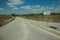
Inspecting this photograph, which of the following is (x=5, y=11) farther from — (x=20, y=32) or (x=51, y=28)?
(x=51, y=28)

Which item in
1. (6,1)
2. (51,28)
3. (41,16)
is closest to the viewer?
(6,1)

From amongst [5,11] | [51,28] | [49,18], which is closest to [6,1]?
[5,11]

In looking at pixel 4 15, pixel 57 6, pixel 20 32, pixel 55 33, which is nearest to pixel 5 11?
pixel 4 15

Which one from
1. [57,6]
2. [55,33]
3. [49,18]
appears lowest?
[55,33]

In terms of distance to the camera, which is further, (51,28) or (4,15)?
(51,28)

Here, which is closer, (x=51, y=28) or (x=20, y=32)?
(x=20, y=32)

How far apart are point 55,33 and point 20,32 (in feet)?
4.96

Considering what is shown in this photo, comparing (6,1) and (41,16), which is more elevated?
(6,1)

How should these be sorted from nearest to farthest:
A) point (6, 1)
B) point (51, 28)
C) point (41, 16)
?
1. point (6, 1)
2. point (41, 16)
3. point (51, 28)

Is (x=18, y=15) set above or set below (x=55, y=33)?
above

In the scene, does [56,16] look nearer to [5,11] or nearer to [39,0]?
[39,0]

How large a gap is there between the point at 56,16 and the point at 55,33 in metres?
0.89

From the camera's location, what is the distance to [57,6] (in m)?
5.36

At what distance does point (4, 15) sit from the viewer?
5.60 metres
